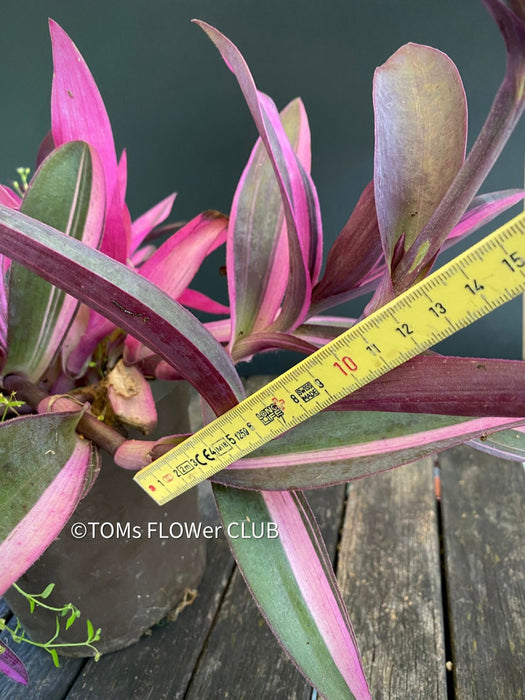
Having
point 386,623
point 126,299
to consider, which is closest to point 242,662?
point 386,623

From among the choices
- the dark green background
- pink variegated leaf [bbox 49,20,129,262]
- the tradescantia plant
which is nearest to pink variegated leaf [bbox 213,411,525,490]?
the tradescantia plant

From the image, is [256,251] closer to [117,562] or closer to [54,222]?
[54,222]

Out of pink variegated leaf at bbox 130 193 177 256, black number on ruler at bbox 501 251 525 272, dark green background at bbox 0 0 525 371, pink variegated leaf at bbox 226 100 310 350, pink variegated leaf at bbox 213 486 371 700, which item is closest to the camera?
black number on ruler at bbox 501 251 525 272

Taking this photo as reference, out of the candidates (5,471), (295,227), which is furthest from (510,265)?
(5,471)

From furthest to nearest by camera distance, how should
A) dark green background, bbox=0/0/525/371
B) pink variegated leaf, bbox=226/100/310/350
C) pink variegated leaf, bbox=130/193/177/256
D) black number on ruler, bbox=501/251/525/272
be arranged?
dark green background, bbox=0/0/525/371 → pink variegated leaf, bbox=130/193/177/256 → pink variegated leaf, bbox=226/100/310/350 → black number on ruler, bbox=501/251/525/272

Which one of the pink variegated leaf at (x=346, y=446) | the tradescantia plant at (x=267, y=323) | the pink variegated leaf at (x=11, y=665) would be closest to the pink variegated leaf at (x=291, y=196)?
the tradescantia plant at (x=267, y=323)

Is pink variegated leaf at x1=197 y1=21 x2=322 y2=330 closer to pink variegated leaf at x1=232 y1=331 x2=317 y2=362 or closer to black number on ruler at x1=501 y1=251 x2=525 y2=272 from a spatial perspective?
pink variegated leaf at x1=232 y1=331 x2=317 y2=362

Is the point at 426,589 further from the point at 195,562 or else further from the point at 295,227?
the point at 295,227
